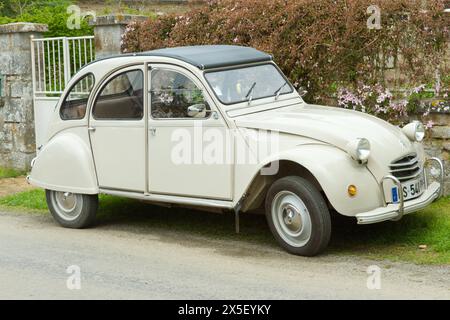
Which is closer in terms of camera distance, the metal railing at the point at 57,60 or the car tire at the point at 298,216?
the car tire at the point at 298,216

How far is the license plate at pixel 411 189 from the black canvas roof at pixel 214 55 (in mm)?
2199

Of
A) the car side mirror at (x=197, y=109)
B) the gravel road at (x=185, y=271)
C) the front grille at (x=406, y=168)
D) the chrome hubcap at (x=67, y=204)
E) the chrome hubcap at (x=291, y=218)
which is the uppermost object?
the car side mirror at (x=197, y=109)

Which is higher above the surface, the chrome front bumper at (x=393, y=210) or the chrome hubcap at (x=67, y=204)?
the chrome front bumper at (x=393, y=210)

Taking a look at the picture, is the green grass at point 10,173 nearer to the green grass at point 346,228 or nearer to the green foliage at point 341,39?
the green grass at point 346,228

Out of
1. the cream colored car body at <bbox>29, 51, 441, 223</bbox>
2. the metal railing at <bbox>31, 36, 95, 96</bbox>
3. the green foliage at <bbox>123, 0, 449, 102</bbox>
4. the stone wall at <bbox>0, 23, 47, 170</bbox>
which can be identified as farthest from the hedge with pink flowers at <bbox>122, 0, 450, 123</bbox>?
the stone wall at <bbox>0, 23, 47, 170</bbox>

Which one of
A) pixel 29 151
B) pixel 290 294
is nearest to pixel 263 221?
pixel 290 294

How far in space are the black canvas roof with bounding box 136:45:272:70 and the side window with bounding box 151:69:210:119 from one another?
0.19 m

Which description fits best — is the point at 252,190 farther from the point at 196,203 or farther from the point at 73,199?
the point at 73,199

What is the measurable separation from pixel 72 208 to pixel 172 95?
1.95 metres

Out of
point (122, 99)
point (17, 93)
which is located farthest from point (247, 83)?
point (17, 93)

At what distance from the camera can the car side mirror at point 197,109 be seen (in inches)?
290

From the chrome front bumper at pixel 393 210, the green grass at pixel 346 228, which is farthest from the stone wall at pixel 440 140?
the chrome front bumper at pixel 393 210

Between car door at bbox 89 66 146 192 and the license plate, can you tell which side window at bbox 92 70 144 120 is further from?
the license plate
